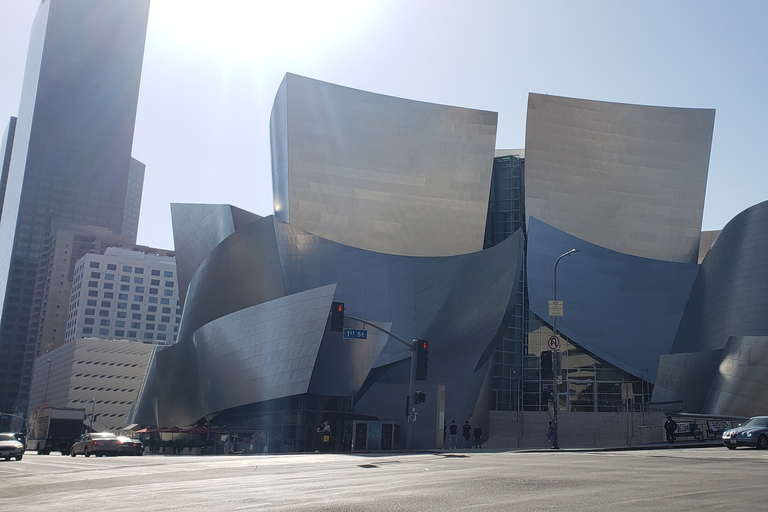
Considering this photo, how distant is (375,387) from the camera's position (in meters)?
37.4

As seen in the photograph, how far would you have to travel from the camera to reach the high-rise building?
162000 millimetres

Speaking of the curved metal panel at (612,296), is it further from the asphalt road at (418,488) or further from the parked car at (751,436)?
the asphalt road at (418,488)

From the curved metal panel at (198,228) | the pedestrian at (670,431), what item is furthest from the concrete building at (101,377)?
the pedestrian at (670,431)

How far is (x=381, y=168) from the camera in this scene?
48.5m

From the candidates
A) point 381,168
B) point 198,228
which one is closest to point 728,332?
point 381,168

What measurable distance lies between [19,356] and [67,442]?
13171 cm

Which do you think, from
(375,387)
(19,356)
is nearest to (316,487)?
(375,387)

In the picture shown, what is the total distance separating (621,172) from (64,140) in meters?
145

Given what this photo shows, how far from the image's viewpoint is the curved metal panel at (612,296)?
159 feet

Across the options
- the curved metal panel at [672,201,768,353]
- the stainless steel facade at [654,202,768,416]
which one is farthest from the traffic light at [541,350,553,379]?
the curved metal panel at [672,201,768,353]

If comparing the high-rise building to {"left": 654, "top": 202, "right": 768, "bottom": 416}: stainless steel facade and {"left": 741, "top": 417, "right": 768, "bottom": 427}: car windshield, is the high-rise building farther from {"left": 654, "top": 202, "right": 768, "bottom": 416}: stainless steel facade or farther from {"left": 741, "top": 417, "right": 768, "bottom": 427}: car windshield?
{"left": 741, "top": 417, "right": 768, "bottom": 427}: car windshield

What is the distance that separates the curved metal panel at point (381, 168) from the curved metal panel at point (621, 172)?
15.7ft

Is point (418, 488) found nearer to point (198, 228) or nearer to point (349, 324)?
point (349, 324)

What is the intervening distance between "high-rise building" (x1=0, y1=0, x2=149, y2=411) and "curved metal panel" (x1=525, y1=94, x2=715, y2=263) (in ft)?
457
